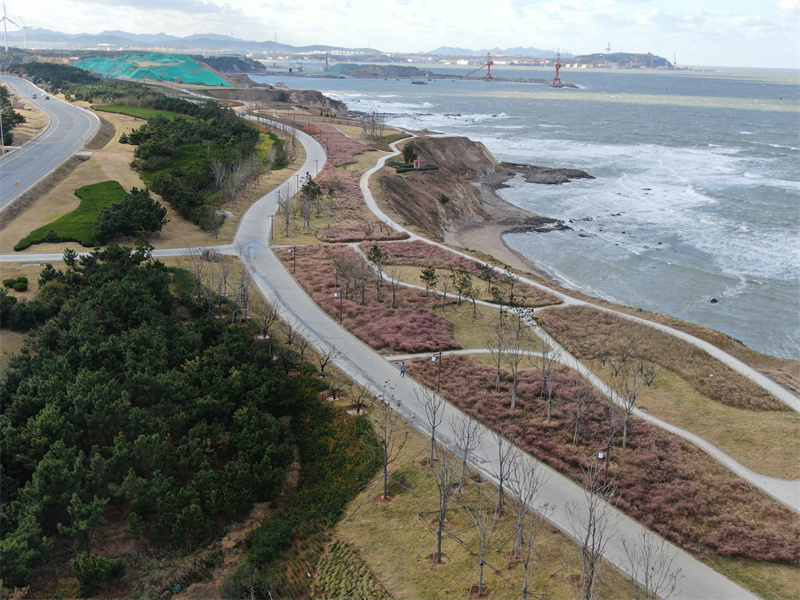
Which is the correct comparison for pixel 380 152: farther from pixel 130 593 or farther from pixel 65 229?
pixel 130 593

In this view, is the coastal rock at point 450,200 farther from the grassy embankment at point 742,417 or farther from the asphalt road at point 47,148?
the asphalt road at point 47,148

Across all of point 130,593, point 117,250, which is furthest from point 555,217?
point 130,593

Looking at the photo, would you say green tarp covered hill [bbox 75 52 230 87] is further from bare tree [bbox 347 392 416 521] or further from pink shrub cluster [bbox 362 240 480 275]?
bare tree [bbox 347 392 416 521]

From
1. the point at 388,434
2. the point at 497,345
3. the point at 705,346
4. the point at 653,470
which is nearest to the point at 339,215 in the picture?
the point at 497,345

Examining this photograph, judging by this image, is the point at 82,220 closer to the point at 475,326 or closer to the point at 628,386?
the point at 475,326

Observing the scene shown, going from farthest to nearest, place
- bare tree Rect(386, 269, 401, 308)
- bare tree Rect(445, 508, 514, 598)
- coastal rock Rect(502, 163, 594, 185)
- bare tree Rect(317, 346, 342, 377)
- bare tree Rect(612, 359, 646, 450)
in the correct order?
1. coastal rock Rect(502, 163, 594, 185)
2. bare tree Rect(386, 269, 401, 308)
3. bare tree Rect(317, 346, 342, 377)
4. bare tree Rect(612, 359, 646, 450)
5. bare tree Rect(445, 508, 514, 598)

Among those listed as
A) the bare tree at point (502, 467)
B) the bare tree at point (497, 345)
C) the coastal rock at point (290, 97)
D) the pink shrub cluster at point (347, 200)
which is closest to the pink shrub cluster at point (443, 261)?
the pink shrub cluster at point (347, 200)

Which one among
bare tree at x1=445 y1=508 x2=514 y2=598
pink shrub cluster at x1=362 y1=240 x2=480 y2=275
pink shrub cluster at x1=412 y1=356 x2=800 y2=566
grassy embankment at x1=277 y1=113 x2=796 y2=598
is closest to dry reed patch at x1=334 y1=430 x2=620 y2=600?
bare tree at x1=445 y1=508 x2=514 y2=598
